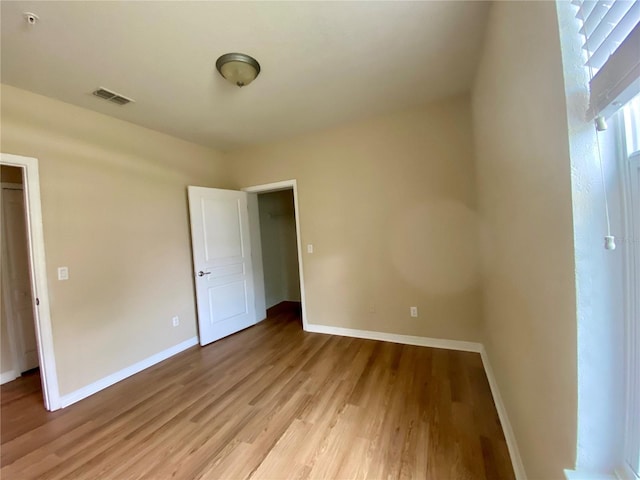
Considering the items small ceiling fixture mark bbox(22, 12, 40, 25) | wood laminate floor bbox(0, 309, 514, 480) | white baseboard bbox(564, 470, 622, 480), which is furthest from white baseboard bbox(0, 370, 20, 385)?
white baseboard bbox(564, 470, 622, 480)

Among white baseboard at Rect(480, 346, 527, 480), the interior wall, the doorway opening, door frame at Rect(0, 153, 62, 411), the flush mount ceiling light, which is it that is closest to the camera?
white baseboard at Rect(480, 346, 527, 480)

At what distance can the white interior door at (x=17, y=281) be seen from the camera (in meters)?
2.80

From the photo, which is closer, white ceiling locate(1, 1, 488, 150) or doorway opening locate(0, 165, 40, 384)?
white ceiling locate(1, 1, 488, 150)

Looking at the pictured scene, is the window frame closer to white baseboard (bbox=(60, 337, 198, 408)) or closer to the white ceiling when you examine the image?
the white ceiling

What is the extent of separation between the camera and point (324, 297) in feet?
11.0

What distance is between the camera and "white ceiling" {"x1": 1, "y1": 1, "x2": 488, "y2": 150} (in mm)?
1449

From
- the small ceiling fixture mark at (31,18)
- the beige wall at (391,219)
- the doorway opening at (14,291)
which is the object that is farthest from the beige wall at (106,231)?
the beige wall at (391,219)

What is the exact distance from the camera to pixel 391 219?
2.92 m

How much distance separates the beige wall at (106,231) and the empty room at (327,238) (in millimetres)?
20

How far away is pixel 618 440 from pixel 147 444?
231 centimetres

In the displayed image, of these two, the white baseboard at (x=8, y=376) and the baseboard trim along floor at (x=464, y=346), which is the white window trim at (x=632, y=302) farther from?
the white baseboard at (x=8, y=376)

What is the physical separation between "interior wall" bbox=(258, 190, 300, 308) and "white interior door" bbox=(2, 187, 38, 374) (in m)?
3.00

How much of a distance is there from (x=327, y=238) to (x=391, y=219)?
33.0 inches

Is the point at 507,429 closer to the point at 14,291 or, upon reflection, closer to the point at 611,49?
the point at 611,49
